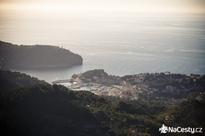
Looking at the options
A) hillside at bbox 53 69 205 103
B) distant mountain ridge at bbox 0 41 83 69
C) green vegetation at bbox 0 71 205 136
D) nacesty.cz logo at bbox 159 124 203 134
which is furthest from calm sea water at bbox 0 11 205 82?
nacesty.cz logo at bbox 159 124 203 134

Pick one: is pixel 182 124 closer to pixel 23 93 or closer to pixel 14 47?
pixel 23 93

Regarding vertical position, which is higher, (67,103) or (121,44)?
(121,44)

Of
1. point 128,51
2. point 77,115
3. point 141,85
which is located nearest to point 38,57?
point 141,85

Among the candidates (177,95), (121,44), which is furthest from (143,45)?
(177,95)

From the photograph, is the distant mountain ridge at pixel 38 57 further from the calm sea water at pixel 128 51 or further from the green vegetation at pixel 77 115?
the green vegetation at pixel 77 115

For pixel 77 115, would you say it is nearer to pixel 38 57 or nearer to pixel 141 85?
pixel 141 85

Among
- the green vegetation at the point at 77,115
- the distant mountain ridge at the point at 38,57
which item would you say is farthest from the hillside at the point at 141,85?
the distant mountain ridge at the point at 38,57

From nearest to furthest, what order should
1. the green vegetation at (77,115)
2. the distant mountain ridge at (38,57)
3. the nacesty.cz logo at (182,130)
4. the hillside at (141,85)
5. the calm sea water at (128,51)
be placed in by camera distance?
the nacesty.cz logo at (182,130) → the green vegetation at (77,115) → the hillside at (141,85) → the distant mountain ridge at (38,57) → the calm sea water at (128,51)
